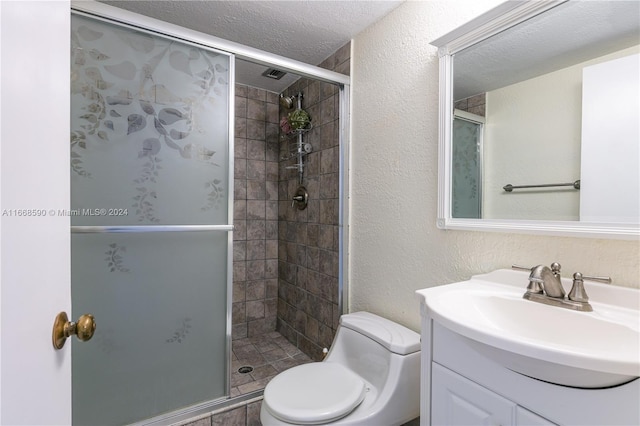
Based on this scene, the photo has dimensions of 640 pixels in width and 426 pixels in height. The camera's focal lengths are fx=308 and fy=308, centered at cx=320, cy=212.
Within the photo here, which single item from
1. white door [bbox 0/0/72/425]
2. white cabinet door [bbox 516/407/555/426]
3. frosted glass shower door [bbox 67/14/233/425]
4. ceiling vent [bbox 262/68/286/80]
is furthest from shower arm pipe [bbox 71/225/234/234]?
ceiling vent [bbox 262/68/286/80]

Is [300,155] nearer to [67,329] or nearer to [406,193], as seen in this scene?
[406,193]

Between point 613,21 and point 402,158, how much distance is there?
0.85m

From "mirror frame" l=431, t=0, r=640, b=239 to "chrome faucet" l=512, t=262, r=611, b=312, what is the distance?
0.43 ft

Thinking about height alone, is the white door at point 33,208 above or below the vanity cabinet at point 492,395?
above

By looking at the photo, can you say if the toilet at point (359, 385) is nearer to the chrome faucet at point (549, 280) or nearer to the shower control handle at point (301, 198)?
the chrome faucet at point (549, 280)

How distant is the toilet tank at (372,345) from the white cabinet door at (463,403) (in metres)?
0.39

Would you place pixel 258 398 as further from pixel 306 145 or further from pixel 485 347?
pixel 306 145

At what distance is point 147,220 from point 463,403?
1.36 m

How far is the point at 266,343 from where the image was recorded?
2590 millimetres

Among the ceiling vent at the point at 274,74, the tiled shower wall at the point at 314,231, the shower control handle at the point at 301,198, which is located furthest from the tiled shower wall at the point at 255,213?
the shower control handle at the point at 301,198

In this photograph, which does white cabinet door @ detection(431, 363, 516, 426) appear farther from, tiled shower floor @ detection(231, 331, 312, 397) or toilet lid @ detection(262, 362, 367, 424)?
tiled shower floor @ detection(231, 331, 312, 397)

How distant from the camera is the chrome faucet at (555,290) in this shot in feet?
2.81

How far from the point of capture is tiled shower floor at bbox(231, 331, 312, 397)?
6.26ft

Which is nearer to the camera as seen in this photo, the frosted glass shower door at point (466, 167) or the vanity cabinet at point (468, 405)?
the vanity cabinet at point (468, 405)
